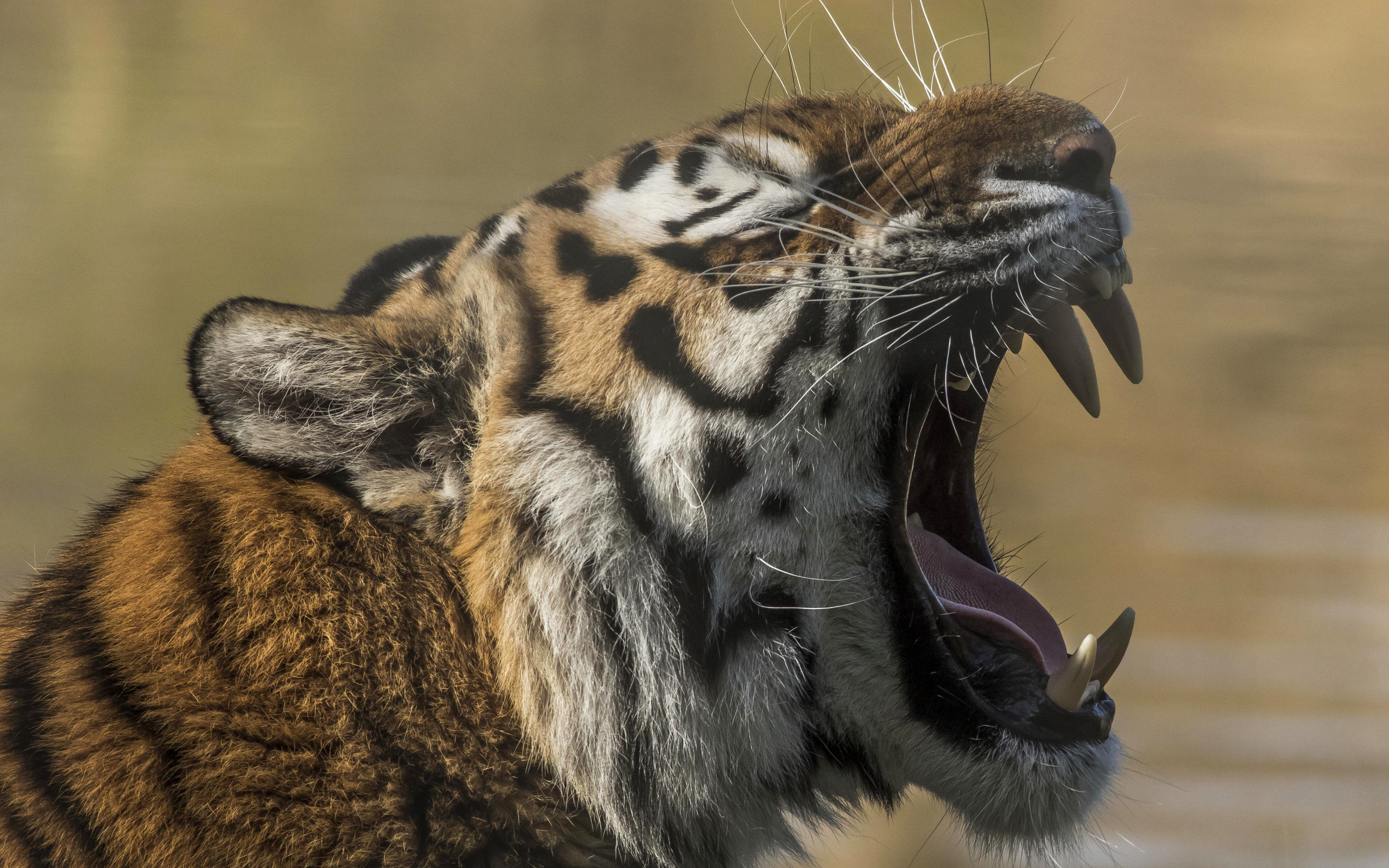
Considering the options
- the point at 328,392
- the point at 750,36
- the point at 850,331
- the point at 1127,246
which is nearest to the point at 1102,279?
the point at 850,331

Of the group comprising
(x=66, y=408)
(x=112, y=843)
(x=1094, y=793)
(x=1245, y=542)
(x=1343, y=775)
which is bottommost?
(x=1343, y=775)

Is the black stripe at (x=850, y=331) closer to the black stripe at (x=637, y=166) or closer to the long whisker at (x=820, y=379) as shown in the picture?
the long whisker at (x=820, y=379)

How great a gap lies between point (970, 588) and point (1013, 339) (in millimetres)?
224

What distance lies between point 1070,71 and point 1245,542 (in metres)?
0.92

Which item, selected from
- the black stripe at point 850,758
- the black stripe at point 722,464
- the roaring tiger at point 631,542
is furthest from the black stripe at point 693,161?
the black stripe at point 850,758

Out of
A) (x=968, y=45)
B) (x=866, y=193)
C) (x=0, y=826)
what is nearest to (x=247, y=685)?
(x=0, y=826)

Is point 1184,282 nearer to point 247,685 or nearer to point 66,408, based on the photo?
point 247,685

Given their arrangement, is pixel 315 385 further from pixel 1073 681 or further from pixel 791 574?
pixel 1073 681

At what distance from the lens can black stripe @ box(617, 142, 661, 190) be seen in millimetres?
831

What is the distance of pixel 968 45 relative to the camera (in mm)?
1598

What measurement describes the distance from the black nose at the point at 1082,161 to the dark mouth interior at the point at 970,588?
0.16 meters

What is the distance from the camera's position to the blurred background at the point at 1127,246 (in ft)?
4.94

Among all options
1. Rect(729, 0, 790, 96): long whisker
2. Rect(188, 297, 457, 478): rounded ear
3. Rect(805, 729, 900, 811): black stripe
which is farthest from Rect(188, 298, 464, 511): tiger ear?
→ Rect(729, 0, 790, 96): long whisker

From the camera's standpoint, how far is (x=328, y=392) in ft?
2.31
